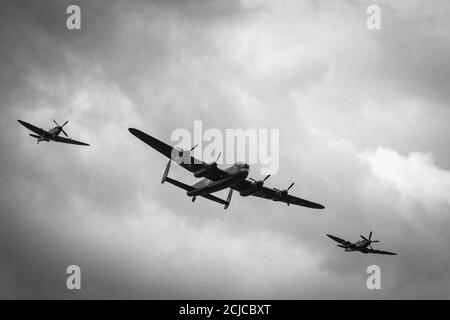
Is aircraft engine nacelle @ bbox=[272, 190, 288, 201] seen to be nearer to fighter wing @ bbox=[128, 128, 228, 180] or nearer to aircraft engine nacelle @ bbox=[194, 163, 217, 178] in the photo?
fighter wing @ bbox=[128, 128, 228, 180]

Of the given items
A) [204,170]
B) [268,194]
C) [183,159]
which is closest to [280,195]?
[268,194]

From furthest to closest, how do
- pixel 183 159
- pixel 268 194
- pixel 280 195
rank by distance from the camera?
pixel 268 194 → pixel 280 195 → pixel 183 159

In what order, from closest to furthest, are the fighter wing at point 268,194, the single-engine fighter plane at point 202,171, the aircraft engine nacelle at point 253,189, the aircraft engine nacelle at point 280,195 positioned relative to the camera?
the single-engine fighter plane at point 202,171 → the aircraft engine nacelle at point 253,189 → the fighter wing at point 268,194 → the aircraft engine nacelle at point 280,195

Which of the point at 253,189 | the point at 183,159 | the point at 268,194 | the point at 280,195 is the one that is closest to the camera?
the point at 183,159

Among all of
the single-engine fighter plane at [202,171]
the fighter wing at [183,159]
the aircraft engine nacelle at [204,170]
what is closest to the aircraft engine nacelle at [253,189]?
the single-engine fighter plane at [202,171]

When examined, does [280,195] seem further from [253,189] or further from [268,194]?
[253,189]

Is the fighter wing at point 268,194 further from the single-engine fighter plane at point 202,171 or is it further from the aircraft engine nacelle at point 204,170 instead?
the aircraft engine nacelle at point 204,170

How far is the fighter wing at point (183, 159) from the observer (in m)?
45.9

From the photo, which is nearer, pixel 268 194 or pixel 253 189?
pixel 253 189

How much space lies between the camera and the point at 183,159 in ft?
153
